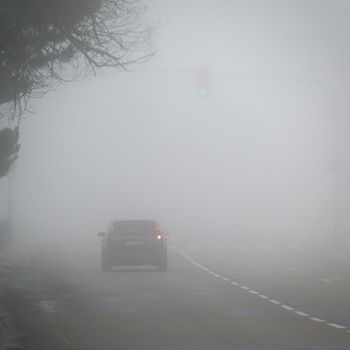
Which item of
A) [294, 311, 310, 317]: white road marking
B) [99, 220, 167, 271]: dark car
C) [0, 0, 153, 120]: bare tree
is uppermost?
[0, 0, 153, 120]: bare tree

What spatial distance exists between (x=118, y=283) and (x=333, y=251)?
2315cm

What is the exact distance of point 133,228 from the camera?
36344 millimetres

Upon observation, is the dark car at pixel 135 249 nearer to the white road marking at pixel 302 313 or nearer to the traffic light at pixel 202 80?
the traffic light at pixel 202 80

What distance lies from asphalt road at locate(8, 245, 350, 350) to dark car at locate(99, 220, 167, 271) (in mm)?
445

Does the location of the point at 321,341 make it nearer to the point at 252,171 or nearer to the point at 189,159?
the point at 252,171

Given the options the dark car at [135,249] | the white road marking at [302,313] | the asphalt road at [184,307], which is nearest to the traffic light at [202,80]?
the asphalt road at [184,307]

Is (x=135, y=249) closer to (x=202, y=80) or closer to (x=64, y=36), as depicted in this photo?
(x=202, y=80)

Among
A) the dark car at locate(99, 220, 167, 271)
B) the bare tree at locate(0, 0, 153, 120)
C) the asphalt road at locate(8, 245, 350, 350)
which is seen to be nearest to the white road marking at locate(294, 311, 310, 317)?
the asphalt road at locate(8, 245, 350, 350)

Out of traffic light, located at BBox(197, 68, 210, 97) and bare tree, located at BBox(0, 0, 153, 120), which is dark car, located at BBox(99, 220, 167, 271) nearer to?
traffic light, located at BBox(197, 68, 210, 97)

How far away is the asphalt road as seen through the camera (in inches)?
658

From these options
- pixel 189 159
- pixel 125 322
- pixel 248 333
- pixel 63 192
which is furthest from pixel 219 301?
pixel 189 159

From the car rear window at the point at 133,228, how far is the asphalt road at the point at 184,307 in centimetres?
108

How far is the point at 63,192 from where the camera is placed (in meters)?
144

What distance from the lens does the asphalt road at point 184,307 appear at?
54.8 feet
